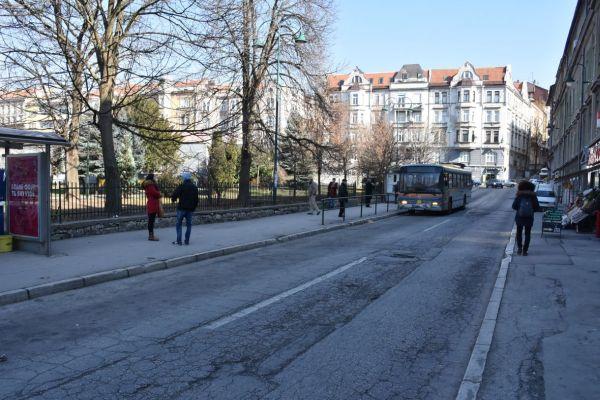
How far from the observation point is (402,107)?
290 ft

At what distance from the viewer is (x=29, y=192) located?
10633 millimetres

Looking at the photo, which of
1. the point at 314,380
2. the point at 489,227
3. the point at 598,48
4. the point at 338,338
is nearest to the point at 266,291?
the point at 338,338

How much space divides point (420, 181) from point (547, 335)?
21438 millimetres

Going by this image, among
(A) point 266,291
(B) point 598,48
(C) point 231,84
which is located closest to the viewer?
(A) point 266,291

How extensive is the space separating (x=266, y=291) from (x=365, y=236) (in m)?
8.76

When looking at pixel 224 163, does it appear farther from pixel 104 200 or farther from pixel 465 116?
pixel 465 116

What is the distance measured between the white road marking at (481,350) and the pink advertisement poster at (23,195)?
8760mm

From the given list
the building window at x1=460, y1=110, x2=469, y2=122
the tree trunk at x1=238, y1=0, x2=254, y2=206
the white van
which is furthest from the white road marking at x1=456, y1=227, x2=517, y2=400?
the building window at x1=460, y1=110, x2=469, y2=122

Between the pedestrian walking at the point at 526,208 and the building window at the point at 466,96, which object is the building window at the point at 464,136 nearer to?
the building window at the point at 466,96

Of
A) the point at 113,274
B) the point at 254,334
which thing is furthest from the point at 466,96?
the point at 254,334

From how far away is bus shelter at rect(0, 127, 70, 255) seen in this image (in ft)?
33.8

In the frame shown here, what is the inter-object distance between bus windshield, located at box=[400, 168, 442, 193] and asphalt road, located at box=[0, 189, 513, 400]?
16.3 m

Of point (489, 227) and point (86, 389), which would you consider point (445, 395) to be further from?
point (489, 227)

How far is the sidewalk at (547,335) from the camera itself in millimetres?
4406
